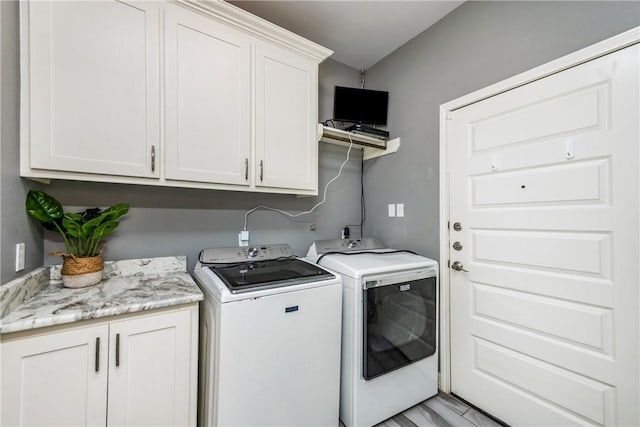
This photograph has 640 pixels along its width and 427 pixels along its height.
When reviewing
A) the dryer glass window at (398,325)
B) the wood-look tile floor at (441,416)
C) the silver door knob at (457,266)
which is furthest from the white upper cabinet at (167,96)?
the wood-look tile floor at (441,416)

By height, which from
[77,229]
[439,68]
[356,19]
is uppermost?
[356,19]

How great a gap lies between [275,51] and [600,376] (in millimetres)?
2580

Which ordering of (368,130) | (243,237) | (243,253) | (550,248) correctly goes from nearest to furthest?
(550,248)
(243,253)
(243,237)
(368,130)

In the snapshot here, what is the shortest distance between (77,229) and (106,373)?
2.27 feet

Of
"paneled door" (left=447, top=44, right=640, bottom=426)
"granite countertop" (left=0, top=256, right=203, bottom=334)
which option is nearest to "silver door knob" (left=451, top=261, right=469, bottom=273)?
"paneled door" (left=447, top=44, right=640, bottom=426)

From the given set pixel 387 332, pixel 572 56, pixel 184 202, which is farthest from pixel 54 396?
pixel 572 56

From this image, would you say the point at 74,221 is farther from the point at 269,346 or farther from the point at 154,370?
the point at 269,346

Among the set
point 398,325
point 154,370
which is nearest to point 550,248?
point 398,325

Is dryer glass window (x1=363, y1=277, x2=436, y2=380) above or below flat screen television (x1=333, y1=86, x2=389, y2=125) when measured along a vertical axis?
below

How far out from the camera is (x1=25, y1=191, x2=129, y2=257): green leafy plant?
4.01 feet

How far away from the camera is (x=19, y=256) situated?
3.81ft

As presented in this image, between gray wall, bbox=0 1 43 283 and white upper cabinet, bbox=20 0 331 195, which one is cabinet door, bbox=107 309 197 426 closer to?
gray wall, bbox=0 1 43 283

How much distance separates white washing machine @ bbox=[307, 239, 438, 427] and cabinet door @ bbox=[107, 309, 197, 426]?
2.81 ft

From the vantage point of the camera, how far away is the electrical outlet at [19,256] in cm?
115
